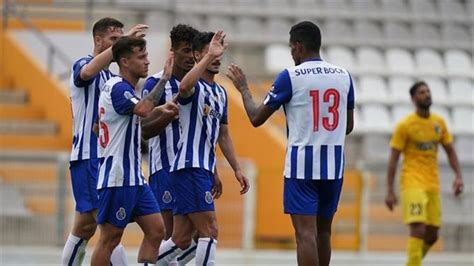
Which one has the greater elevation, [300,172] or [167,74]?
[167,74]

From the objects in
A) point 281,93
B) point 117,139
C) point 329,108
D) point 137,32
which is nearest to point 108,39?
point 137,32

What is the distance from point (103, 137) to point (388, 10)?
650 inches

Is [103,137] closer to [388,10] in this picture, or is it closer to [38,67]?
[38,67]

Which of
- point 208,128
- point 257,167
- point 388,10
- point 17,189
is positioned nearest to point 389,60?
point 388,10

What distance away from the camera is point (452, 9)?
85.9 feet

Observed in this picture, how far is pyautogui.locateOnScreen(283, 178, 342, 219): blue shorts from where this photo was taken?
10.3 meters

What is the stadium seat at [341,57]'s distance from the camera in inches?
936

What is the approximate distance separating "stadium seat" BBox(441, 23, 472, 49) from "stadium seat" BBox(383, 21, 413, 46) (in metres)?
0.69

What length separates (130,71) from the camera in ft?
32.3

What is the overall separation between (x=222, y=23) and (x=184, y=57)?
14.1 m

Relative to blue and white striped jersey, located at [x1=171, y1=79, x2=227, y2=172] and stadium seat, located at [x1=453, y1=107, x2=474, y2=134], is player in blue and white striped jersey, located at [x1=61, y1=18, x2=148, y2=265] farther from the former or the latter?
stadium seat, located at [x1=453, y1=107, x2=474, y2=134]

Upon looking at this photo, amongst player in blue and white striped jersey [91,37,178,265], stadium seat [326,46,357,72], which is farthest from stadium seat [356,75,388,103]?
player in blue and white striped jersey [91,37,178,265]

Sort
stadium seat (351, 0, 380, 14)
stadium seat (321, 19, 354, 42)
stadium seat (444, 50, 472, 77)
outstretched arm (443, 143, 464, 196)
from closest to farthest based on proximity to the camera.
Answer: outstretched arm (443, 143, 464, 196) < stadium seat (444, 50, 472, 77) < stadium seat (321, 19, 354, 42) < stadium seat (351, 0, 380, 14)

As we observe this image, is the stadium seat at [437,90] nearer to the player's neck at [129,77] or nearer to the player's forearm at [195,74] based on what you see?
the player's forearm at [195,74]
